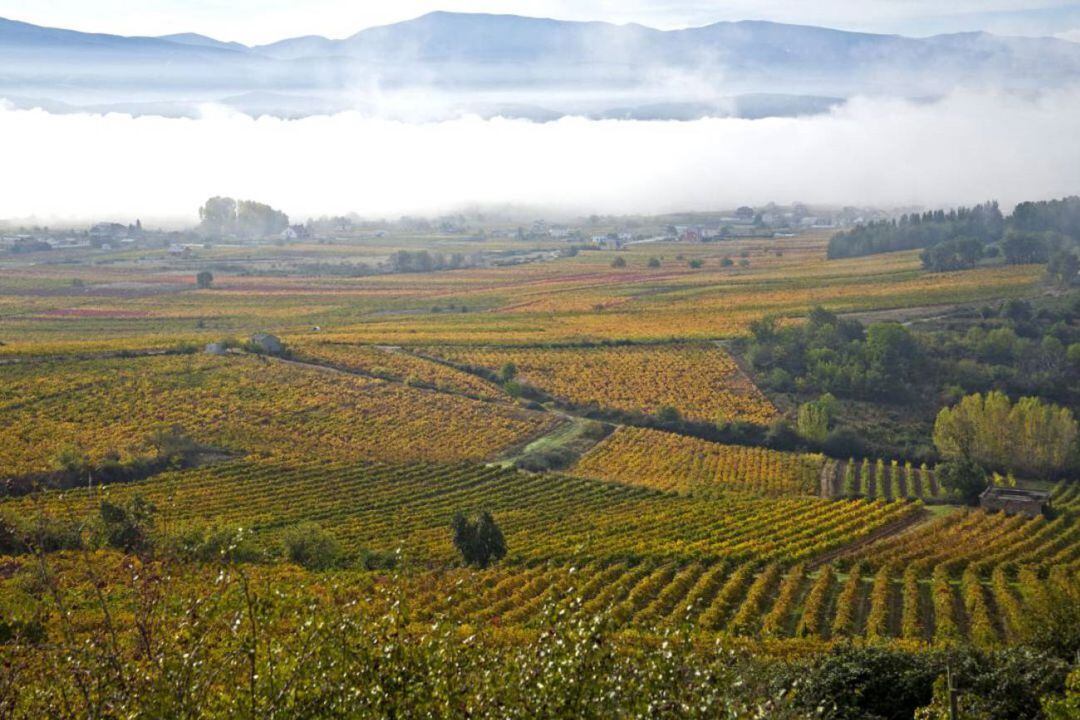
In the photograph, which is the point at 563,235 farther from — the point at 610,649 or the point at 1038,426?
the point at 610,649

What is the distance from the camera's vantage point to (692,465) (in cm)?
5128

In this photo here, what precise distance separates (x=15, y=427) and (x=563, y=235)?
128448 mm

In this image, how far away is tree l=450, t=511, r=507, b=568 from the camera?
34812 millimetres

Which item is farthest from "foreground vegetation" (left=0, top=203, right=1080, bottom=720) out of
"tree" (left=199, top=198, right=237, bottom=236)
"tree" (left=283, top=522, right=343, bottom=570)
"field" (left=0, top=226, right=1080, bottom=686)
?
"tree" (left=199, top=198, right=237, bottom=236)

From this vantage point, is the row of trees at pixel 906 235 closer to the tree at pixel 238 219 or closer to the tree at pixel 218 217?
the tree at pixel 238 219

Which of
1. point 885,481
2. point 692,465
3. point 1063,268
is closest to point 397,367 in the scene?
point 692,465

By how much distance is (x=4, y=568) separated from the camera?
1241 inches

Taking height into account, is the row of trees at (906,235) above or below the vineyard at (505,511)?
above

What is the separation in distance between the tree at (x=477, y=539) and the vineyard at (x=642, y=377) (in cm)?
2567

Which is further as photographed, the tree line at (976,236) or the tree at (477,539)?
the tree line at (976,236)

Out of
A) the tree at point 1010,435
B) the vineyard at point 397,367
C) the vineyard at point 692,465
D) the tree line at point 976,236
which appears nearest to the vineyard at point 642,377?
the vineyard at point 397,367

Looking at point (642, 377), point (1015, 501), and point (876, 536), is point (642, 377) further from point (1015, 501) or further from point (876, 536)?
point (876, 536)

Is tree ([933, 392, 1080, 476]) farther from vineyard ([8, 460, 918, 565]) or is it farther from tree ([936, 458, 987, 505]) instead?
vineyard ([8, 460, 918, 565])

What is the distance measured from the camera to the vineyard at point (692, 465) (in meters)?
48.4
